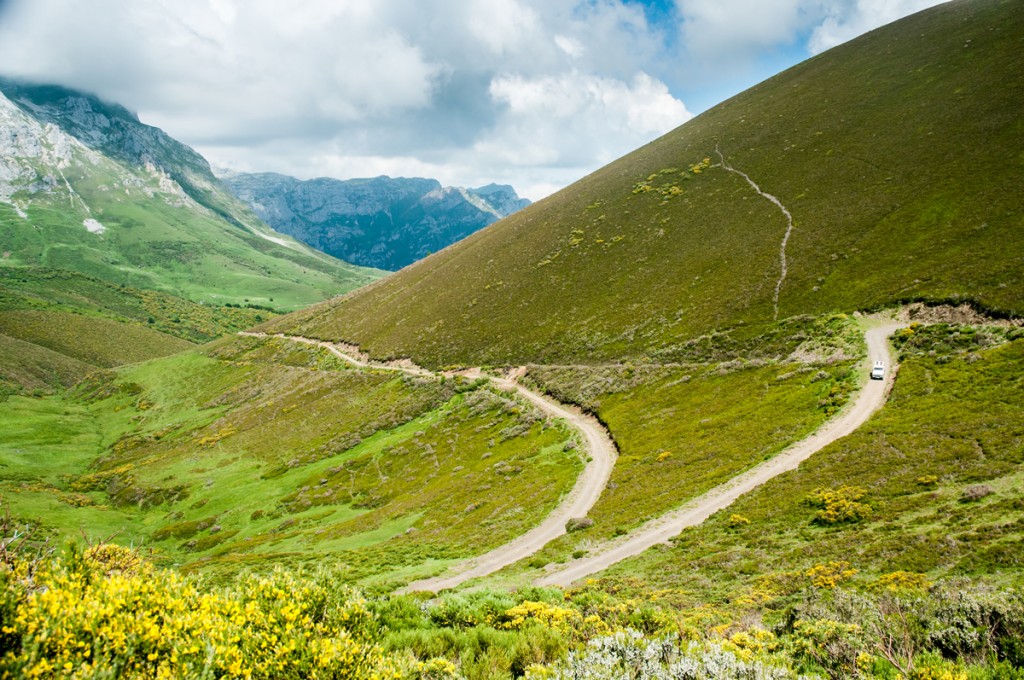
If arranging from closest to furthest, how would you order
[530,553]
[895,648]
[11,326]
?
[895,648] < [530,553] < [11,326]

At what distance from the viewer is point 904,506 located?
70.0 ft

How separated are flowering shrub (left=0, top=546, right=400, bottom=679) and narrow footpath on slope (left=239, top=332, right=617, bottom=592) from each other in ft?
60.4

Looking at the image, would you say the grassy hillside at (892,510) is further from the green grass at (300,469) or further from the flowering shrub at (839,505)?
the green grass at (300,469)

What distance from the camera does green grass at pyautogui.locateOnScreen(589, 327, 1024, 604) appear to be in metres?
17.6

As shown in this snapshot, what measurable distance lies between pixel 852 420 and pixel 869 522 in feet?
44.5

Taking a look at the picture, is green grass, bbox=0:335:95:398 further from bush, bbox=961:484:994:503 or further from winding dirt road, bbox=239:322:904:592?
bush, bbox=961:484:994:503

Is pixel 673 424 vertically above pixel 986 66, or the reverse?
pixel 986 66

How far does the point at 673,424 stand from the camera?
4347 centimetres

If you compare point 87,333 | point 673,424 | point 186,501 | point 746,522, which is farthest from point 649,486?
point 87,333

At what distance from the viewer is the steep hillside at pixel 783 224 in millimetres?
51406

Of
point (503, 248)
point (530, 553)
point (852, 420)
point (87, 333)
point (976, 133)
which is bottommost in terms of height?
point (530, 553)

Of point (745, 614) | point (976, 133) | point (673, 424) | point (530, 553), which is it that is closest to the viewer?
point (745, 614)

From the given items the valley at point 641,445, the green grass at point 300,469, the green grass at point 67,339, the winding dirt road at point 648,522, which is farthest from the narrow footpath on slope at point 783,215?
the green grass at point 67,339

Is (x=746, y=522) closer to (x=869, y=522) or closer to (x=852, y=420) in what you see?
(x=869, y=522)
